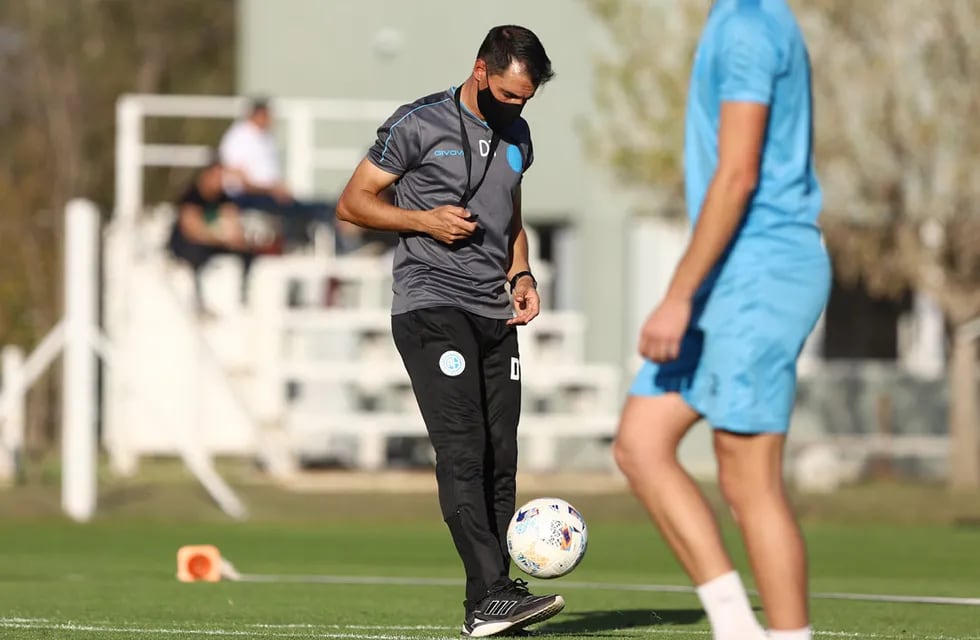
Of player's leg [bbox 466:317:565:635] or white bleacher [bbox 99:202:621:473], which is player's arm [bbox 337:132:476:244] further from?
white bleacher [bbox 99:202:621:473]

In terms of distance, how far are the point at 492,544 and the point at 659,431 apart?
1.96m

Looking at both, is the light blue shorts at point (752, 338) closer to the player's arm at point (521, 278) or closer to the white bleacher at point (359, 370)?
the player's arm at point (521, 278)

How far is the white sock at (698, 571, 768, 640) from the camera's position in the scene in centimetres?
649

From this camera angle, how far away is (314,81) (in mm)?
28422

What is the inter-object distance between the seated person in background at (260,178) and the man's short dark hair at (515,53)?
11.7 meters

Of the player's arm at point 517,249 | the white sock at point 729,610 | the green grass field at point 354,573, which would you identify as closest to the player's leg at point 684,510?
the white sock at point 729,610

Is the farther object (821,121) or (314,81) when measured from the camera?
(314,81)

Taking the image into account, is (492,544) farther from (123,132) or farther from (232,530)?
(123,132)

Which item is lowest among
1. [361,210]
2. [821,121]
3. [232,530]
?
[232,530]

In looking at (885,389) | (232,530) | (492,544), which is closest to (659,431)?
(492,544)

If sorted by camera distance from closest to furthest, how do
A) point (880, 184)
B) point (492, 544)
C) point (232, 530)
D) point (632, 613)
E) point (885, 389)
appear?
point (492, 544) < point (632, 613) < point (232, 530) < point (880, 184) < point (885, 389)

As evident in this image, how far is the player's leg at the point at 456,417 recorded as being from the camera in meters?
8.33

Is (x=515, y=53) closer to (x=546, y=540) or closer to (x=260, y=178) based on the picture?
(x=546, y=540)

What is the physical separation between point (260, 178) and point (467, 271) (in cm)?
1209
